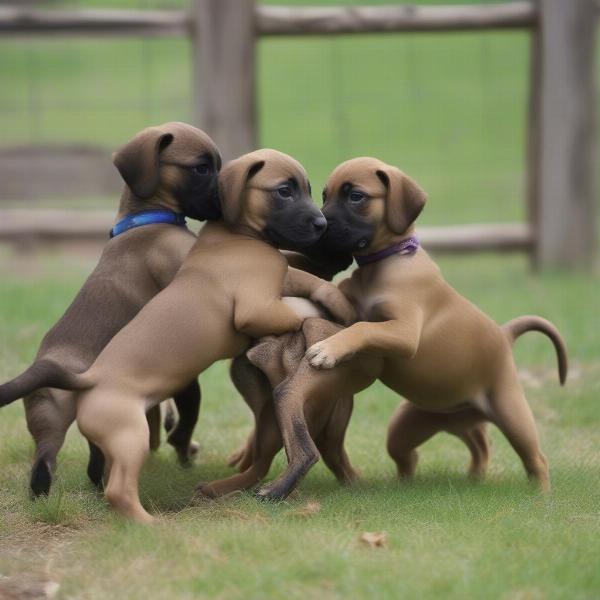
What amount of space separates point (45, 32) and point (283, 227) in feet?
20.6

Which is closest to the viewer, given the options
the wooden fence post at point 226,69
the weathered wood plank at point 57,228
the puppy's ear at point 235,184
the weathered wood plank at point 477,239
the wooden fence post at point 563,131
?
the puppy's ear at point 235,184

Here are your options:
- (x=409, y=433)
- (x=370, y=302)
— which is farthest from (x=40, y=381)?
(x=409, y=433)

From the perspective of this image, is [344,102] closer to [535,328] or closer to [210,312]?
[535,328]

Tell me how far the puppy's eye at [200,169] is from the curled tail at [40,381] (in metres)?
1.18

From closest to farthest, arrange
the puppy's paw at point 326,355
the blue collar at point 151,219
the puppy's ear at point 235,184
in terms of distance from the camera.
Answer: the puppy's paw at point 326,355
the puppy's ear at point 235,184
the blue collar at point 151,219

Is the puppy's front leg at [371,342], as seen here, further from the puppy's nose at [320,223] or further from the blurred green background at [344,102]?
the blurred green background at [344,102]

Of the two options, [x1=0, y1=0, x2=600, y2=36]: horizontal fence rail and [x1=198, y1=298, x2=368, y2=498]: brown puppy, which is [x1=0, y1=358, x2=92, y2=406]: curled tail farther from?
[x1=0, y1=0, x2=600, y2=36]: horizontal fence rail

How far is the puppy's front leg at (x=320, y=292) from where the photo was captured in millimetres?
5258

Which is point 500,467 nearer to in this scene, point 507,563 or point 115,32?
point 507,563

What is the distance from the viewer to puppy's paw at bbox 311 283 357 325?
5250mm

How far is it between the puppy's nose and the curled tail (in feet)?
3.77

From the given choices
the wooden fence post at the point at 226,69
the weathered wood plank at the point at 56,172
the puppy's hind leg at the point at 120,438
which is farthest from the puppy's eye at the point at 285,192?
the weathered wood plank at the point at 56,172

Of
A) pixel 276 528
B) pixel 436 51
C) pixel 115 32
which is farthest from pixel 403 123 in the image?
pixel 276 528

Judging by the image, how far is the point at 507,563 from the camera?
164 inches
